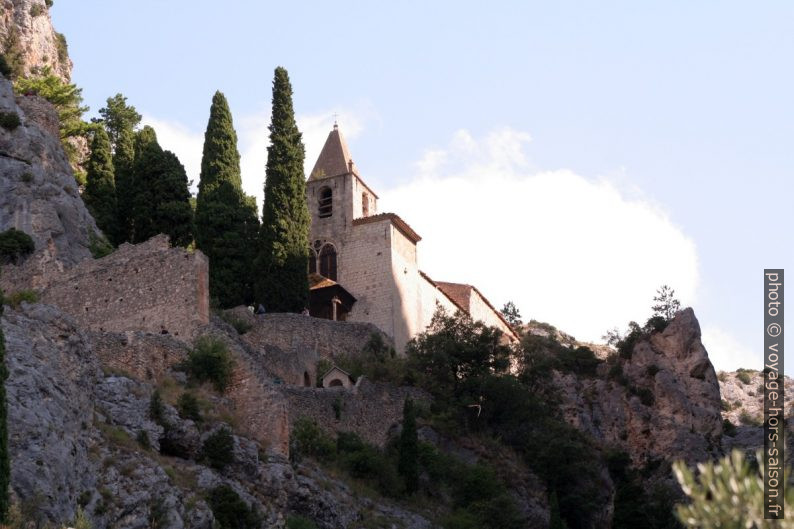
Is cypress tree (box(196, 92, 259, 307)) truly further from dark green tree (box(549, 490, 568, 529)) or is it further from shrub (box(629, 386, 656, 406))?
shrub (box(629, 386, 656, 406))

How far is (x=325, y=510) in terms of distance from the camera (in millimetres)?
37438

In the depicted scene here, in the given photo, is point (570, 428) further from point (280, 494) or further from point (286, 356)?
point (280, 494)

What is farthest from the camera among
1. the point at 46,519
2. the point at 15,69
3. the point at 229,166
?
the point at 15,69

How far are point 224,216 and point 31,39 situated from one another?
71.2ft

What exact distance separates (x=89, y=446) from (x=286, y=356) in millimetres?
19927

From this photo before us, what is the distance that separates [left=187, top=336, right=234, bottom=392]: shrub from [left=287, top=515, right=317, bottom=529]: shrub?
4.87 meters

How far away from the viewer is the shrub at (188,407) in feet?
119

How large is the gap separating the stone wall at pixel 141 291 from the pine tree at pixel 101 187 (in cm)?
1272

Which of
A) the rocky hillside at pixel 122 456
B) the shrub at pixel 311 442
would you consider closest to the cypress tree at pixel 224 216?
the shrub at pixel 311 442

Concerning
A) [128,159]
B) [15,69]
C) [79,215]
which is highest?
[15,69]

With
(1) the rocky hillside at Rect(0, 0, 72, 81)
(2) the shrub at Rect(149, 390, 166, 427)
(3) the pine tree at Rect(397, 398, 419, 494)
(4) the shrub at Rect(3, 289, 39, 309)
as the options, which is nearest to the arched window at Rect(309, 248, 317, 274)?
(3) the pine tree at Rect(397, 398, 419, 494)

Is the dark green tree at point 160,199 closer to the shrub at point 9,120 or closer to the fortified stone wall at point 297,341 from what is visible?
the shrub at point 9,120

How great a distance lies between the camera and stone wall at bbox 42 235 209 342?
4188 centimetres

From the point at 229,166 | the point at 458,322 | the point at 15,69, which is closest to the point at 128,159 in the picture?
the point at 229,166
